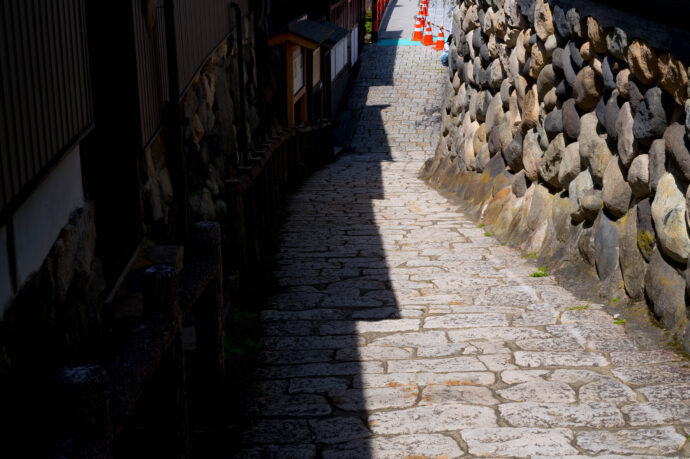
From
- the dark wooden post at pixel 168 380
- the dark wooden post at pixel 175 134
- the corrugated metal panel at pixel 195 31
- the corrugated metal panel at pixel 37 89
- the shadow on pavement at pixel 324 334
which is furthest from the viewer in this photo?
the corrugated metal panel at pixel 195 31

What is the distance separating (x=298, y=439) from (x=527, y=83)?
21.3 ft

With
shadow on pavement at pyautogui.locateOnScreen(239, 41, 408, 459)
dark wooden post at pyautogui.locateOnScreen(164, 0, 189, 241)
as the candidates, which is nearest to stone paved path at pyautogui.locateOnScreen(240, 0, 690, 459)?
shadow on pavement at pyautogui.locateOnScreen(239, 41, 408, 459)

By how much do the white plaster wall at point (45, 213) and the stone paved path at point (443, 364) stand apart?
1.71m

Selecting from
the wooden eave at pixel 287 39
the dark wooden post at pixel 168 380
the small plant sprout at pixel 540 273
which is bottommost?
the small plant sprout at pixel 540 273

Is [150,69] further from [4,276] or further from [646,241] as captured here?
[646,241]

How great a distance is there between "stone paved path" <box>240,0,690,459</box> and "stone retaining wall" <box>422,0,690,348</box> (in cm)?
38

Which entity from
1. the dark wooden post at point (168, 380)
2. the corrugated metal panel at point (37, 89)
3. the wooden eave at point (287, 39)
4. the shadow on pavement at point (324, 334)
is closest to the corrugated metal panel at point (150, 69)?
the corrugated metal panel at point (37, 89)

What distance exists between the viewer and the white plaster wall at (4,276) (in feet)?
7.34

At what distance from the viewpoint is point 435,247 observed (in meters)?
8.88

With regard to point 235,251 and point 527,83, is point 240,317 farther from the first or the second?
point 527,83

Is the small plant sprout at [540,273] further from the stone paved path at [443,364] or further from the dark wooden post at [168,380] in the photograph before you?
the dark wooden post at [168,380]

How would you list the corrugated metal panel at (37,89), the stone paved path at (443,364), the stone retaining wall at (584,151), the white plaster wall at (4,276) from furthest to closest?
the stone retaining wall at (584,151) → the stone paved path at (443,364) → the corrugated metal panel at (37,89) → the white plaster wall at (4,276)

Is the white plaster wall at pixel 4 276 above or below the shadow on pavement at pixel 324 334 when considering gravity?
above

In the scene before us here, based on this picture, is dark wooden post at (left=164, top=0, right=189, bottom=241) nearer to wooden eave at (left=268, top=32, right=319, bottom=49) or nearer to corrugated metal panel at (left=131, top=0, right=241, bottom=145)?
corrugated metal panel at (left=131, top=0, right=241, bottom=145)
